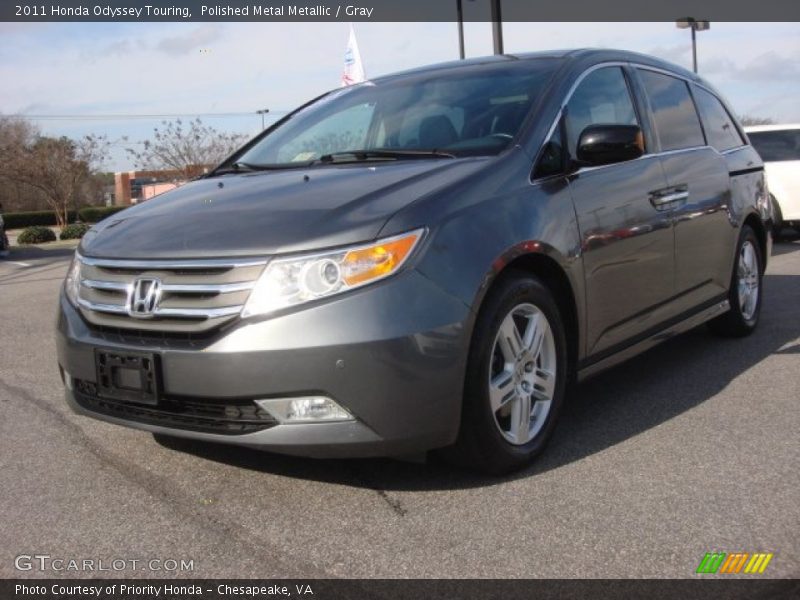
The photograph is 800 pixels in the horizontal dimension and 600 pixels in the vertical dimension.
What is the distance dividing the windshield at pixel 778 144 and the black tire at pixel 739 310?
7.33 m

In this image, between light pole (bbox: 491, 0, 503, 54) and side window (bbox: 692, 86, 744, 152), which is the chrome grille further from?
light pole (bbox: 491, 0, 503, 54)

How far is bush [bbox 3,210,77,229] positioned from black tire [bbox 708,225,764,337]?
47.8 meters

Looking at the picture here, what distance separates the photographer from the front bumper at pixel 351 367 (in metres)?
2.84

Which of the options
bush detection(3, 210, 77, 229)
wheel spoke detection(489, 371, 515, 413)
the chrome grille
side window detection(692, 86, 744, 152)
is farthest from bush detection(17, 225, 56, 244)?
wheel spoke detection(489, 371, 515, 413)

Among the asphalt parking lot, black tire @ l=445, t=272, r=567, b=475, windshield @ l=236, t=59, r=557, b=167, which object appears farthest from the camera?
windshield @ l=236, t=59, r=557, b=167

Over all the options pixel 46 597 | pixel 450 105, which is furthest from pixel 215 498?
pixel 450 105

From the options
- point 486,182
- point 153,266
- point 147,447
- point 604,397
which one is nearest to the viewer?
point 153,266

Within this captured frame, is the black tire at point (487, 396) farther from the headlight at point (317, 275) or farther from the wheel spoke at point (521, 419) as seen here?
the headlight at point (317, 275)

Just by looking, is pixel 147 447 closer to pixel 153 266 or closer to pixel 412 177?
pixel 153 266

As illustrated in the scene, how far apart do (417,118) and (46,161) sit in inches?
1464

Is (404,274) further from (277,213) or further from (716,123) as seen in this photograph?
(716,123)

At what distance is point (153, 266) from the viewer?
3.10 m

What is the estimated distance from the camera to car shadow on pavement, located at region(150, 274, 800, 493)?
339 centimetres

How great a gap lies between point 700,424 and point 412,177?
184 centimetres
